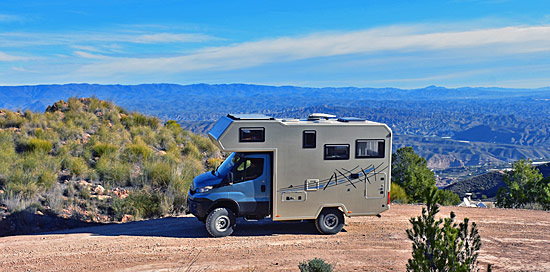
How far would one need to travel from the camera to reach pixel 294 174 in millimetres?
10680

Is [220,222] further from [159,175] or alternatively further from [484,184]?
[484,184]

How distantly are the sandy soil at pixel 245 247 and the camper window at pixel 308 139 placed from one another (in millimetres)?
2311

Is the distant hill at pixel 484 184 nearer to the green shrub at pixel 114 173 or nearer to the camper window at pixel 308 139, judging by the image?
the green shrub at pixel 114 173

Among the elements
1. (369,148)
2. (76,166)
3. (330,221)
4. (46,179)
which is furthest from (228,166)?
(76,166)

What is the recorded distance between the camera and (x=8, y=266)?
859cm

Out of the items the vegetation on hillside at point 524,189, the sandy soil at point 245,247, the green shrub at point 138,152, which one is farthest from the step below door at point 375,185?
the green shrub at point 138,152

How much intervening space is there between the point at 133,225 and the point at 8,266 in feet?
11.5

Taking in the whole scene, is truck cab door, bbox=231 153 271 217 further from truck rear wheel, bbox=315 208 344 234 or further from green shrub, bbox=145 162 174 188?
green shrub, bbox=145 162 174 188

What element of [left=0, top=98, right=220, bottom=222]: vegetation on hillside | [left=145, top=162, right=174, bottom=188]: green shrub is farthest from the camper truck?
[left=145, top=162, right=174, bottom=188]: green shrub

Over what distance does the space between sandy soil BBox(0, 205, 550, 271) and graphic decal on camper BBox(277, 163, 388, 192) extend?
131 cm

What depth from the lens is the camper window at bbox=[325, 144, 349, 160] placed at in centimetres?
1080

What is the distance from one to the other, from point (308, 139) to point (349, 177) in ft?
4.76

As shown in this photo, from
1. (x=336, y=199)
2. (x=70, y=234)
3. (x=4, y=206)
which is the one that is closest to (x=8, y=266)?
(x=70, y=234)

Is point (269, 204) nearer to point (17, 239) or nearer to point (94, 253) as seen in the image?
point (94, 253)
